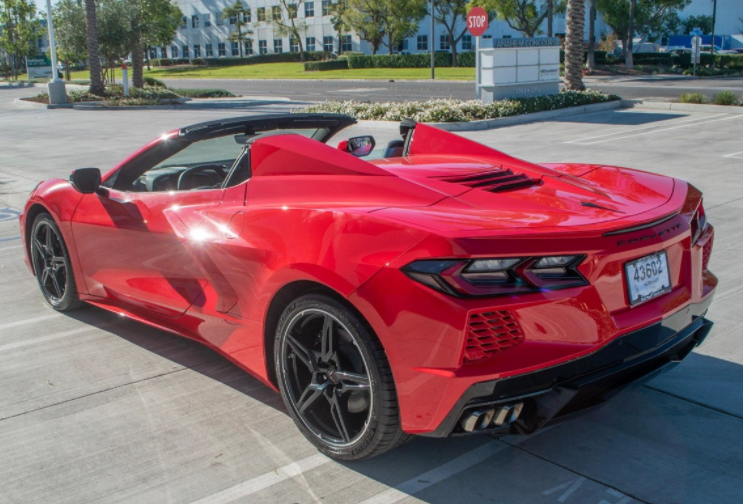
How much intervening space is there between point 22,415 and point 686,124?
624 inches

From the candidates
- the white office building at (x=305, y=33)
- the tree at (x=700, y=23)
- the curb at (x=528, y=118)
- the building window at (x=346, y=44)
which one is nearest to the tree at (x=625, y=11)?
the white office building at (x=305, y=33)

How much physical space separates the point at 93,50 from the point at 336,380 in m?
30.5

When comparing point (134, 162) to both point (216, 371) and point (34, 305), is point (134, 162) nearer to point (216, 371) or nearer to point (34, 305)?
point (216, 371)

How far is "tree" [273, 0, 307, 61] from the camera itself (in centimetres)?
7681

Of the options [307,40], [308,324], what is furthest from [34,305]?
[307,40]

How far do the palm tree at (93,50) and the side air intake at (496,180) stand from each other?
29.7 metres

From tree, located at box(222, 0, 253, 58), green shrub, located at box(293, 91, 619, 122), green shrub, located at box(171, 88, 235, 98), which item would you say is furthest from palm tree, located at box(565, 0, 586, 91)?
tree, located at box(222, 0, 253, 58)

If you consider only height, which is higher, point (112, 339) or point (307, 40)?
point (307, 40)

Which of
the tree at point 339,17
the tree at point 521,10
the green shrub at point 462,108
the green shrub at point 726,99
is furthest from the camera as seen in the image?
the tree at point 339,17

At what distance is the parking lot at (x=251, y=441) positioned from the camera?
313 cm

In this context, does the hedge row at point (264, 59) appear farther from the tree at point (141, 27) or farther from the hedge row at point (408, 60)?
the tree at point (141, 27)

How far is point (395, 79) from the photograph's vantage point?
41906 mm

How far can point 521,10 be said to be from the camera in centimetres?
4653

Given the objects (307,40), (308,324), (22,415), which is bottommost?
(22,415)
